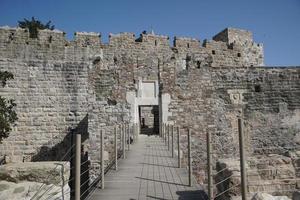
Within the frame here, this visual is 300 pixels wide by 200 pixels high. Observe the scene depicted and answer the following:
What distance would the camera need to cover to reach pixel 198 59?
14156 mm

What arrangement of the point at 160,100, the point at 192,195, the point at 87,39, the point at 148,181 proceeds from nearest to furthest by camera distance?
the point at 192,195 → the point at 148,181 → the point at 160,100 → the point at 87,39

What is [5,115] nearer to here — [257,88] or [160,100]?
[160,100]

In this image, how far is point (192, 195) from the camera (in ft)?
17.3

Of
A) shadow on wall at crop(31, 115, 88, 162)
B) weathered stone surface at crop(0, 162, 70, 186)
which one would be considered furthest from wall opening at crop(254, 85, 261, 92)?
weathered stone surface at crop(0, 162, 70, 186)

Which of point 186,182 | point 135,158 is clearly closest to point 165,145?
point 135,158

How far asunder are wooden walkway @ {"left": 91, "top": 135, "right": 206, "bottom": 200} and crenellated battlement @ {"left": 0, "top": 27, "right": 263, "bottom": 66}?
8.43 m

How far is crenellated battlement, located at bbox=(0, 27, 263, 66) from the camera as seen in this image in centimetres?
1512

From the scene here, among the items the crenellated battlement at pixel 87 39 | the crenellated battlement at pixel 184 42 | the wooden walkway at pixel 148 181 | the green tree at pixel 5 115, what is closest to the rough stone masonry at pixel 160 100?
the green tree at pixel 5 115

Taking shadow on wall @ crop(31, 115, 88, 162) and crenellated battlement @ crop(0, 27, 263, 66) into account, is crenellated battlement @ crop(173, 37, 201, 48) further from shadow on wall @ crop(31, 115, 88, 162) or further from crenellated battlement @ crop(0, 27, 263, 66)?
shadow on wall @ crop(31, 115, 88, 162)

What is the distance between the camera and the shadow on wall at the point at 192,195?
201 inches

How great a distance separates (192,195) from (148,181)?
3.96 ft

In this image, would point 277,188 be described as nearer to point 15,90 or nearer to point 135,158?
point 135,158

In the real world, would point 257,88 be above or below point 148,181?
above

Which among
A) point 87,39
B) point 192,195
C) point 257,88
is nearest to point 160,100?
point 257,88
